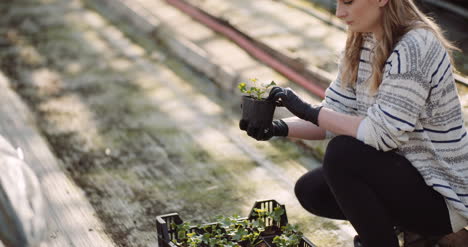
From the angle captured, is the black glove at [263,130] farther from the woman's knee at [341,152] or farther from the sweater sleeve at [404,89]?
the sweater sleeve at [404,89]

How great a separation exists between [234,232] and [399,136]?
78cm

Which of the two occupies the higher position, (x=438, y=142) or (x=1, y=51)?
(x=438, y=142)

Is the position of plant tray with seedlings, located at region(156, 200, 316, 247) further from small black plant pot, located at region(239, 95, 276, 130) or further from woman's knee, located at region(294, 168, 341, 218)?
small black plant pot, located at region(239, 95, 276, 130)

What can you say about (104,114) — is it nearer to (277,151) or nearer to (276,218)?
(277,151)

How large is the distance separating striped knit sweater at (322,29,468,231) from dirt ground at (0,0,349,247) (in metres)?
0.84

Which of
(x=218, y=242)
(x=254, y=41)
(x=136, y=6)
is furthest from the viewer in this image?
(x=136, y=6)

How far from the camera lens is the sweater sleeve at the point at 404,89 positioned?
8.47 ft

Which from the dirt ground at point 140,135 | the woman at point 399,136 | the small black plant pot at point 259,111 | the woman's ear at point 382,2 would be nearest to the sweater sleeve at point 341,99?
the woman at point 399,136

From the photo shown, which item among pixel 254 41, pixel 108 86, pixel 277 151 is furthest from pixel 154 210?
pixel 254 41

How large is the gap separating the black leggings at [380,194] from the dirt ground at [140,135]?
2.23ft

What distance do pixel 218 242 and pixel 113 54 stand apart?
333cm

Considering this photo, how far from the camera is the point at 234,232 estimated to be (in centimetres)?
296

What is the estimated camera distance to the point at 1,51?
6.07 meters

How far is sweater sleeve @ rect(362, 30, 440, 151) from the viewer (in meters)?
2.58
